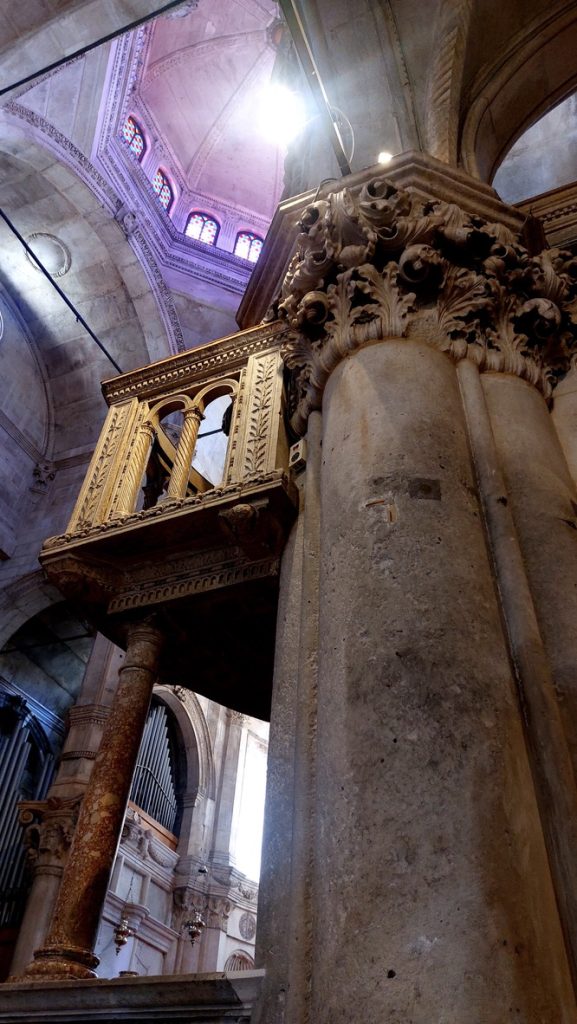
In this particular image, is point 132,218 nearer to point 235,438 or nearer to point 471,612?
point 235,438

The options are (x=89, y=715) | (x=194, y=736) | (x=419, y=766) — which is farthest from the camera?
(x=194, y=736)

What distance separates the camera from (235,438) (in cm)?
504

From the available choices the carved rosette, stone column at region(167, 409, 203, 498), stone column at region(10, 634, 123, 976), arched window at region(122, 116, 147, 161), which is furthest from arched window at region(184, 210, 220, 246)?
the carved rosette

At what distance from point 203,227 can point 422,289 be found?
1811 cm

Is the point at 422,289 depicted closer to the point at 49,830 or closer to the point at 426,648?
the point at 426,648

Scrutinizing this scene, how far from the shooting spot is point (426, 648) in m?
2.61

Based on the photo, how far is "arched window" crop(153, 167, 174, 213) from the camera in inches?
778

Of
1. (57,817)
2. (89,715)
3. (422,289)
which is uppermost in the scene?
(89,715)

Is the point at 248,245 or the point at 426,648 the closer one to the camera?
the point at 426,648

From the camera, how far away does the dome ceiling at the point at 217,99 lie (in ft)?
65.0

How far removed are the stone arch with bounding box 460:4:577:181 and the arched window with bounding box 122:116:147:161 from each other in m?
14.0

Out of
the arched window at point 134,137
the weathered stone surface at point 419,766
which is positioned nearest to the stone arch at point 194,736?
the weathered stone surface at point 419,766

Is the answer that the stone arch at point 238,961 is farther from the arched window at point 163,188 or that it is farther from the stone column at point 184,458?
the arched window at point 163,188

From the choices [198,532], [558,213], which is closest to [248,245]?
[558,213]
